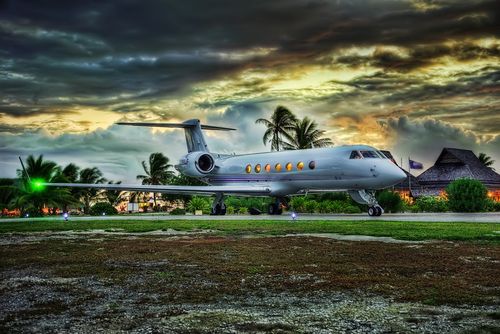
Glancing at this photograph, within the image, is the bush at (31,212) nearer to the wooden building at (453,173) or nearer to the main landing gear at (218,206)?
the main landing gear at (218,206)

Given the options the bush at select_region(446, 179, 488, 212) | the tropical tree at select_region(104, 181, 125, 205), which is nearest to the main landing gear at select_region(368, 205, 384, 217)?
the bush at select_region(446, 179, 488, 212)

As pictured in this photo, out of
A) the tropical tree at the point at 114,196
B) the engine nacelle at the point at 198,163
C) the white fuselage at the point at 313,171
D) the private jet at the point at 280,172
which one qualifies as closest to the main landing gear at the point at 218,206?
the private jet at the point at 280,172

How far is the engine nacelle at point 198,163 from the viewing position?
1437 inches

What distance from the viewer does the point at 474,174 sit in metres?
51.1

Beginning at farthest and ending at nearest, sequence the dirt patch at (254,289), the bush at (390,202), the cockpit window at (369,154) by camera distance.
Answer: the bush at (390,202) → the cockpit window at (369,154) → the dirt patch at (254,289)

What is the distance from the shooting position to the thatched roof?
51.2 m

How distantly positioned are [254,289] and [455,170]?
50227 mm

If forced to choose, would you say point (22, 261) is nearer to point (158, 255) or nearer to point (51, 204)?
point (158, 255)

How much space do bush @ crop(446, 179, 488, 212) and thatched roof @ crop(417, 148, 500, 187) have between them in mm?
18957

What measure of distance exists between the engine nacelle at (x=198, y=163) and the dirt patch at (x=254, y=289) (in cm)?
2502

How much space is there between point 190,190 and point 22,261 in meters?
20.6

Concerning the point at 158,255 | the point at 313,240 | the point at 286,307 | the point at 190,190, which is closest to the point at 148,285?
the point at 286,307

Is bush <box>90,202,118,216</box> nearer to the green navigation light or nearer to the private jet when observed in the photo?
the green navigation light

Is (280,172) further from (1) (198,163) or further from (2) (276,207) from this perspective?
(1) (198,163)
